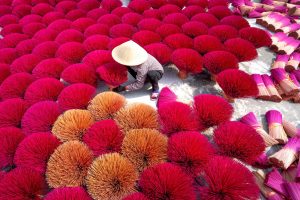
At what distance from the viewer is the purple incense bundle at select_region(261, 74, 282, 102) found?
1319 millimetres

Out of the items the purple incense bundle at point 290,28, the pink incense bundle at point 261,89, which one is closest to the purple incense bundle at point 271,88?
the pink incense bundle at point 261,89

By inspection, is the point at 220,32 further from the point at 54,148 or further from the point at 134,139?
the point at 54,148

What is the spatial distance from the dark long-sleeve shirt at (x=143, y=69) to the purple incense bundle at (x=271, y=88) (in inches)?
20.1

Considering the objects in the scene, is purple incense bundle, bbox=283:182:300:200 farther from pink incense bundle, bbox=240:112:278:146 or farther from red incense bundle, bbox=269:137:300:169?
pink incense bundle, bbox=240:112:278:146

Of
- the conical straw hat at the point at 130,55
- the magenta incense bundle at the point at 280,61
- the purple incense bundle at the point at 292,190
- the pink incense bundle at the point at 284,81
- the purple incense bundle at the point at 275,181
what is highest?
the conical straw hat at the point at 130,55

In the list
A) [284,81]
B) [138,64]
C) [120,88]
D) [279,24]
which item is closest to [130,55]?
[138,64]

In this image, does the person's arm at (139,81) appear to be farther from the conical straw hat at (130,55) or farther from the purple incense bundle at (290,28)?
the purple incense bundle at (290,28)

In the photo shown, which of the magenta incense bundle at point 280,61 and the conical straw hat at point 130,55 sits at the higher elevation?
the conical straw hat at point 130,55

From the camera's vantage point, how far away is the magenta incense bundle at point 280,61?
4.94ft

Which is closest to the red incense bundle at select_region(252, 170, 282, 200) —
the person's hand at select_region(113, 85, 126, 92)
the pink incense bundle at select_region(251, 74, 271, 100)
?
the pink incense bundle at select_region(251, 74, 271, 100)

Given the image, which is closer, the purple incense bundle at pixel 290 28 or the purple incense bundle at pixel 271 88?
the purple incense bundle at pixel 271 88

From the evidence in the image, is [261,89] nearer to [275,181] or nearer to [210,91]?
[210,91]

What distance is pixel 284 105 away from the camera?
1.34 metres

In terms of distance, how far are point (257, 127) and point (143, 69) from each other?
534 mm
